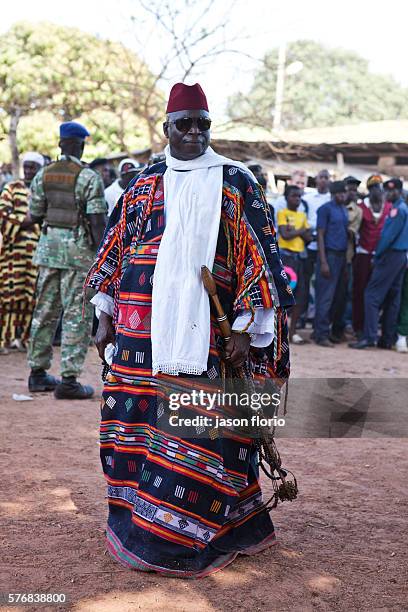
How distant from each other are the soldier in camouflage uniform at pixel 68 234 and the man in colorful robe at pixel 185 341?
3043 mm

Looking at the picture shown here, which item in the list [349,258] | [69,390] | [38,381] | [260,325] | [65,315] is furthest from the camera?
[349,258]

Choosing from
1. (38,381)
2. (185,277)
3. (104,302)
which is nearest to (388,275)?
(38,381)

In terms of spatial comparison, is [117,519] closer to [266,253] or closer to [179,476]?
[179,476]

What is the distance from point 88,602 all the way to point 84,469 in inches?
76.2

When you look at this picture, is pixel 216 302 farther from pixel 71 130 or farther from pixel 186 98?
pixel 71 130

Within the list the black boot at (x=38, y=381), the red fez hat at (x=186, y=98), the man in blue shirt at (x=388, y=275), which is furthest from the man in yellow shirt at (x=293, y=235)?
the red fez hat at (x=186, y=98)

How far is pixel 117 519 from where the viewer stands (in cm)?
381

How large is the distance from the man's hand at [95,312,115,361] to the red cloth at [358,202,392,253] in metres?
8.52

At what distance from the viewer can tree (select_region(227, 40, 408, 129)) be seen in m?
54.0

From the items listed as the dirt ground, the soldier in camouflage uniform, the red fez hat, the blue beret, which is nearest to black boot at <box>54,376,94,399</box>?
the soldier in camouflage uniform

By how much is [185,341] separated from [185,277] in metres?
0.28

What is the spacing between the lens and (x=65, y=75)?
1992 cm

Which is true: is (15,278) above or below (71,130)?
below

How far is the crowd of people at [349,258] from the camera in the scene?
37.5 ft
